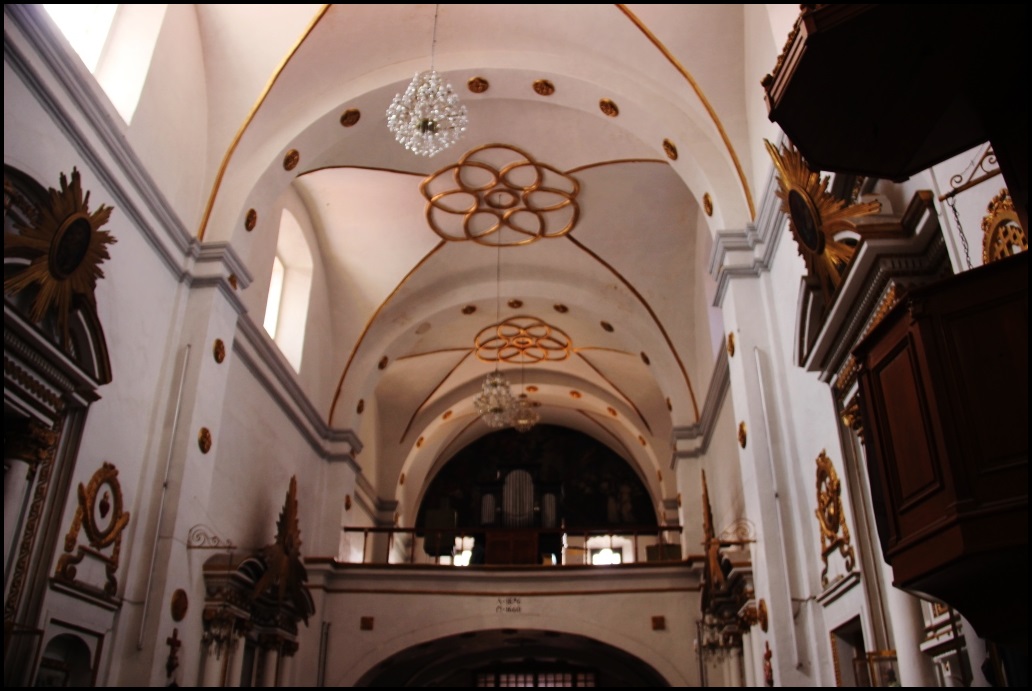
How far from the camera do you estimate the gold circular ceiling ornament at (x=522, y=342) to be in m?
16.3

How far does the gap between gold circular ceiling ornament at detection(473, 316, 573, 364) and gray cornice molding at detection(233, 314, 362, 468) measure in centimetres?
330

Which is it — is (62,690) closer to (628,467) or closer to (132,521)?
(132,521)

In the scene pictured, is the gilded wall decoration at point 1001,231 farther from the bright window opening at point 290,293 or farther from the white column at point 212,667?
the bright window opening at point 290,293

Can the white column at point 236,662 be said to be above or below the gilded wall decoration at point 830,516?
below

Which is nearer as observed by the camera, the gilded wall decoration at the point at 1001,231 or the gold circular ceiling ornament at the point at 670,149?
the gilded wall decoration at the point at 1001,231

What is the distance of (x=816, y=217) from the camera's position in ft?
19.9

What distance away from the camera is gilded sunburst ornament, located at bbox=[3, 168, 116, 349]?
6270 millimetres

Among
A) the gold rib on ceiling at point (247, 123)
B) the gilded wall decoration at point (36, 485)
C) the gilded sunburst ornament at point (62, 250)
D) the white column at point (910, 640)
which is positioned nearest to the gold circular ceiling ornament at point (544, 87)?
the gold rib on ceiling at point (247, 123)

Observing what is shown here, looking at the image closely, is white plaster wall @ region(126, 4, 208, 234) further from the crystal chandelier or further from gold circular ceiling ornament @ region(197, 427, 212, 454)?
the crystal chandelier

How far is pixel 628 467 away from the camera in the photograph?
20781 mm

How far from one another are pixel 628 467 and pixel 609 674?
460 centimetres

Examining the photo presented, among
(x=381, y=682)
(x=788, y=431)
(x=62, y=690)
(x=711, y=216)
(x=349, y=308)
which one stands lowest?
(x=62, y=690)

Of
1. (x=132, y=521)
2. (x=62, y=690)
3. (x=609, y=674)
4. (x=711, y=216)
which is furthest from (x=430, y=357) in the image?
(x=62, y=690)

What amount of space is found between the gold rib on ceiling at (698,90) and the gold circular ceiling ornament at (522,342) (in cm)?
697
